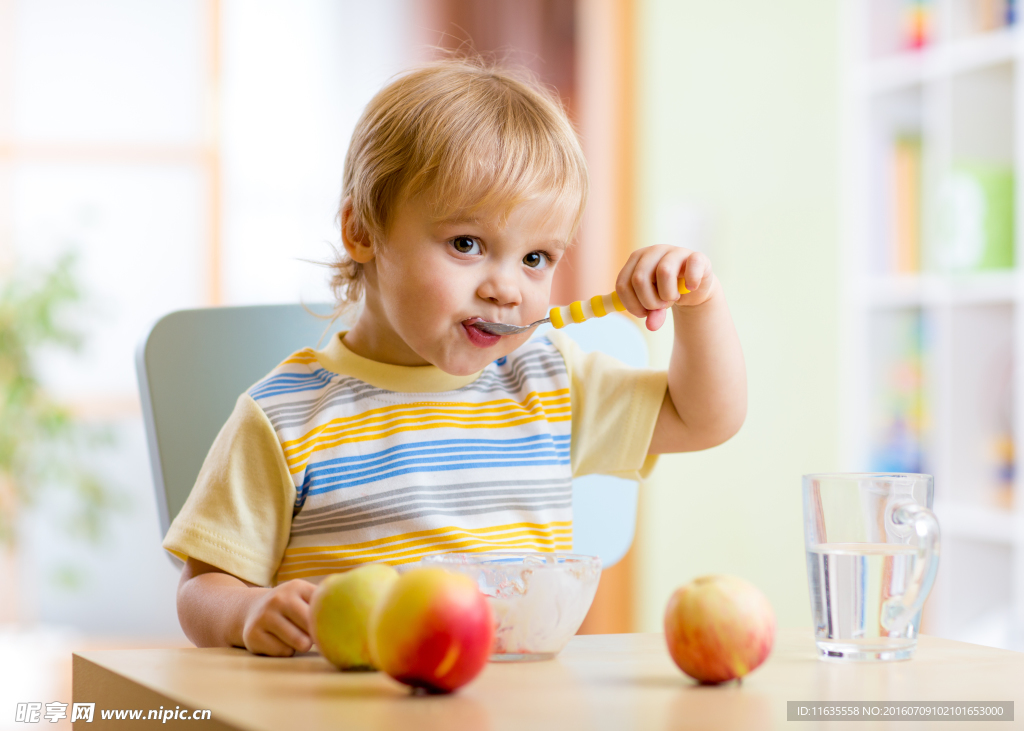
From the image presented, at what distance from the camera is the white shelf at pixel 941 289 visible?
1.97 meters

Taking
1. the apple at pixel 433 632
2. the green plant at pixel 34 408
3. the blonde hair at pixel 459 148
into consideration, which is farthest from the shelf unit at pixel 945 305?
the green plant at pixel 34 408

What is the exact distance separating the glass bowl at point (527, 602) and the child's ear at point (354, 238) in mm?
462

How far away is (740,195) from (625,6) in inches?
26.3

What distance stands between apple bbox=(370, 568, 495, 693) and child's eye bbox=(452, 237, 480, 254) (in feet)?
1.44

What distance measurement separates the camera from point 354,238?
3.33 feet

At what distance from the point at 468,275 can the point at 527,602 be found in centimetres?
37

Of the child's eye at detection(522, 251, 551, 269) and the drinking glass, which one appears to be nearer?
the drinking glass

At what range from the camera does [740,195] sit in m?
2.65

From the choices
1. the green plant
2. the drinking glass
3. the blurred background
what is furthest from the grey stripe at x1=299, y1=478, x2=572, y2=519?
the green plant

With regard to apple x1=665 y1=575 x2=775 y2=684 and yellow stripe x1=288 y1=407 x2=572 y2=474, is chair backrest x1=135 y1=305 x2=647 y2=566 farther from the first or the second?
apple x1=665 y1=575 x2=775 y2=684

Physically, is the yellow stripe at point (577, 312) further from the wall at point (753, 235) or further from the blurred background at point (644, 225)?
the wall at point (753, 235)

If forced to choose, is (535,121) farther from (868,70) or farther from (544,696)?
(868,70)

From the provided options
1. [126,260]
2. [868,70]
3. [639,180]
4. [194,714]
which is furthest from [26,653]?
[194,714]

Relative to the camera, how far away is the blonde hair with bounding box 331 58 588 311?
896 mm
